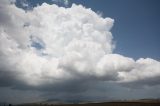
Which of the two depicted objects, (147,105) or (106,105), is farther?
(106,105)

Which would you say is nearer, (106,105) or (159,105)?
(159,105)

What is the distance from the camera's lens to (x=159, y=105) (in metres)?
143

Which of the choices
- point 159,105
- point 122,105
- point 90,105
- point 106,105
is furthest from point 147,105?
point 90,105

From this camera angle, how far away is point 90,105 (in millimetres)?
187000

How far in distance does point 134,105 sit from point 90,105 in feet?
165

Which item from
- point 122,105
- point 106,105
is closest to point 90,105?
point 106,105

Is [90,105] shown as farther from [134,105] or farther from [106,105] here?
[134,105]

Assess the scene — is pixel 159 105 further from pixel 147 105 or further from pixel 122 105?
pixel 122 105

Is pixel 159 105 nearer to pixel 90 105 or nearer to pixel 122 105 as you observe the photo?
pixel 122 105

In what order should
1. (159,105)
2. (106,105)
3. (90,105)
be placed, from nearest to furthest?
(159,105) → (106,105) → (90,105)

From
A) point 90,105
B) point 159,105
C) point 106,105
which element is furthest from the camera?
point 90,105

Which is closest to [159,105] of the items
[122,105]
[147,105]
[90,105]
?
[147,105]

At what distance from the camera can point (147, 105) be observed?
480ft

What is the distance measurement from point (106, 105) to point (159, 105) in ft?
125
